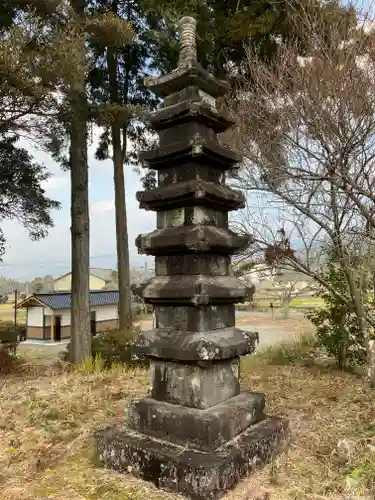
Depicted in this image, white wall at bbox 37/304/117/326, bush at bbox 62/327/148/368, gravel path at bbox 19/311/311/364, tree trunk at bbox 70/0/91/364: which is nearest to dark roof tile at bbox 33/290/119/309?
white wall at bbox 37/304/117/326

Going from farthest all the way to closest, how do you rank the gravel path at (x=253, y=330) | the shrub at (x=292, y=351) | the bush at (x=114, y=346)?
the gravel path at (x=253, y=330)
the bush at (x=114, y=346)
the shrub at (x=292, y=351)

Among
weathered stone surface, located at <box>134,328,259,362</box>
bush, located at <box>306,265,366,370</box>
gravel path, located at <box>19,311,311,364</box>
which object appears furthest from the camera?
gravel path, located at <box>19,311,311,364</box>

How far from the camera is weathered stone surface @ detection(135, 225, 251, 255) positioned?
3.79m

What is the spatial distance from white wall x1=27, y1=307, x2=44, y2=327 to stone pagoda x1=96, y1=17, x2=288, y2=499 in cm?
2259

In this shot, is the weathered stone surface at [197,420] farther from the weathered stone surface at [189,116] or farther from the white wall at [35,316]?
the white wall at [35,316]

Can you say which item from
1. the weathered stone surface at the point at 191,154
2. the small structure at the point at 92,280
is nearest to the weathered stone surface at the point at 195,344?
the weathered stone surface at the point at 191,154

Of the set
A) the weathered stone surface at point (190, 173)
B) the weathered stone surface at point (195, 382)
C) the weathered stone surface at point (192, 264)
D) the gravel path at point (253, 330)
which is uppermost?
the weathered stone surface at point (190, 173)

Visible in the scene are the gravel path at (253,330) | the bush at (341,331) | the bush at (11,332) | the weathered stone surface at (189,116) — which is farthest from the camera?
the bush at (11,332)

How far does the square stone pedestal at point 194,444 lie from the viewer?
3.27 meters

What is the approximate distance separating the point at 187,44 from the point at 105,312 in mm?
23672

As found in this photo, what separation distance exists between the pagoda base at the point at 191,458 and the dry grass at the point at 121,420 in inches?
3.7

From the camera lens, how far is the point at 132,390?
6.67 metres

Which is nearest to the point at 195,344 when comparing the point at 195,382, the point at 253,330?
the point at 195,382

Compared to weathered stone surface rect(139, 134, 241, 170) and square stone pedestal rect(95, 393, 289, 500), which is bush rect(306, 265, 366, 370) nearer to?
square stone pedestal rect(95, 393, 289, 500)
